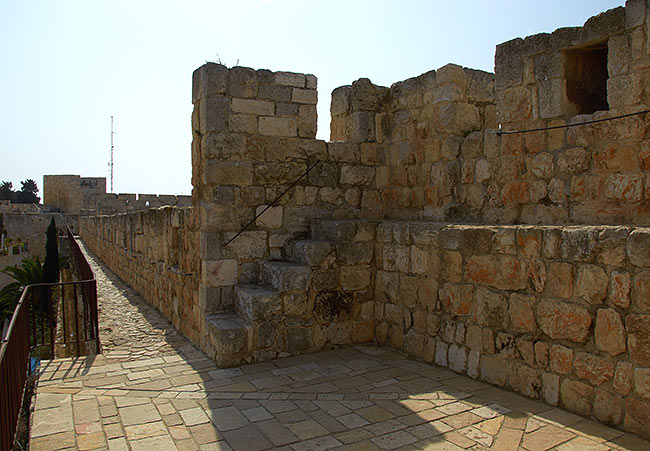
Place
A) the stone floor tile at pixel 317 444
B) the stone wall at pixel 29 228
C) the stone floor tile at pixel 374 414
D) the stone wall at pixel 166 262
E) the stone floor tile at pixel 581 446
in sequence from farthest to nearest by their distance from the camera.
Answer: the stone wall at pixel 29 228
the stone wall at pixel 166 262
the stone floor tile at pixel 374 414
the stone floor tile at pixel 317 444
the stone floor tile at pixel 581 446

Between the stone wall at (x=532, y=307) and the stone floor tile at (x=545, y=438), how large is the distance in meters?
0.34

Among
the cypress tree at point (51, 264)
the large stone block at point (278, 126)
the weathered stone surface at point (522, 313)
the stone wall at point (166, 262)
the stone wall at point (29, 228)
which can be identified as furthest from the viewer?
the stone wall at point (29, 228)

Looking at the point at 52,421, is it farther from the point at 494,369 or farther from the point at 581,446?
the point at 581,446

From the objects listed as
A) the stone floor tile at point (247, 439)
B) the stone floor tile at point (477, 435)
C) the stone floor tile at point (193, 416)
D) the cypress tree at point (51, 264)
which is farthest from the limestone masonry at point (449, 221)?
the cypress tree at point (51, 264)

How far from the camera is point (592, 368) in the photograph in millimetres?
3424

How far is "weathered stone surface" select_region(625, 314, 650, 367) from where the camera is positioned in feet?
10.2

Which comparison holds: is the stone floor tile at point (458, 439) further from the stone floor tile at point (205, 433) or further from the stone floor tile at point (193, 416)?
the stone floor tile at point (193, 416)

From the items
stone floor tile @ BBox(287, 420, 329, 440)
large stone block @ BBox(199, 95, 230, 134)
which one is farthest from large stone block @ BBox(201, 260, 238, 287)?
stone floor tile @ BBox(287, 420, 329, 440)

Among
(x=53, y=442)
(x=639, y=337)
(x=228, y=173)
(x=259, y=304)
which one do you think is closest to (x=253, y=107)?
(x=228, y=173)

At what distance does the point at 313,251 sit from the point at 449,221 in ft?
4.74

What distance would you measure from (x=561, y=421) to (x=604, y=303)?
2.79 feet

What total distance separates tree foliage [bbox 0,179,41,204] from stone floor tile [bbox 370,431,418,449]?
56.3 m

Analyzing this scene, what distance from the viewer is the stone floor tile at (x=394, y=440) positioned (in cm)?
318

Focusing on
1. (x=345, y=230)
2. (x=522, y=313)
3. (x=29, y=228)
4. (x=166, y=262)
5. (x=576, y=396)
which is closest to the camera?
(x=576, y=396)
